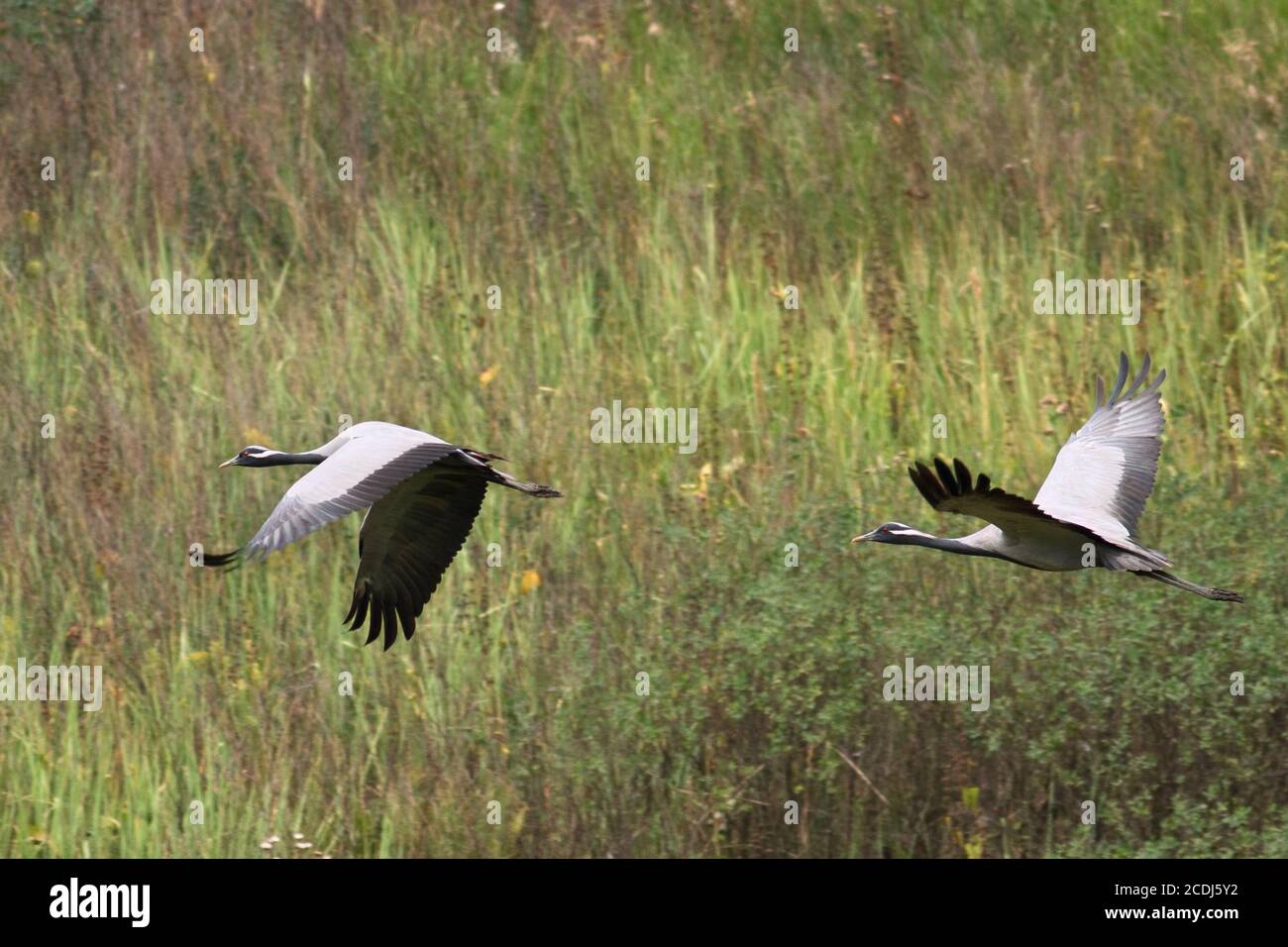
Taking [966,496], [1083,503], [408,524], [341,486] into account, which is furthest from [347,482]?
[1083,503]

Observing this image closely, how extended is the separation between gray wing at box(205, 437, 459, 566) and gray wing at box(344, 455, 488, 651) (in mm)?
667

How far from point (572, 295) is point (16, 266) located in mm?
2505

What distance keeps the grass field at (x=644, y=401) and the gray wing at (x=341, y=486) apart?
3.32 ft

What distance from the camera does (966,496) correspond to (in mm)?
5230

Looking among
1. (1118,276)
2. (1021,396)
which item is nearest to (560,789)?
(1021,396)

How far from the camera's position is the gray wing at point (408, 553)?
650 centimetres

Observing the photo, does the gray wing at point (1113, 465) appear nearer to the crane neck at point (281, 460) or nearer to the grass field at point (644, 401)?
the grass field at point (644, 401)

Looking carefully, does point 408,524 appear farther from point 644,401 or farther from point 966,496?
point 966,496

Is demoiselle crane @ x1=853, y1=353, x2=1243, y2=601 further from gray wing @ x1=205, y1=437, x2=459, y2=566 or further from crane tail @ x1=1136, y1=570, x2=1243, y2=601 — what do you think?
gray wing @ x1=205, y1=437, x2=459, y2=566

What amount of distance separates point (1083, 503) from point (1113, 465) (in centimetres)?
32

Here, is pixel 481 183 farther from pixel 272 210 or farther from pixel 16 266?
pixel 16 266

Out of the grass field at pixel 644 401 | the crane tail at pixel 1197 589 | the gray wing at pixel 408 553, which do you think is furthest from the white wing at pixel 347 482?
the crane tail at pixel 1197 589

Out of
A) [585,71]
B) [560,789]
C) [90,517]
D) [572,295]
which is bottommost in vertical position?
[560,789]

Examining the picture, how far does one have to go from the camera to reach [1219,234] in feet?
27.6
